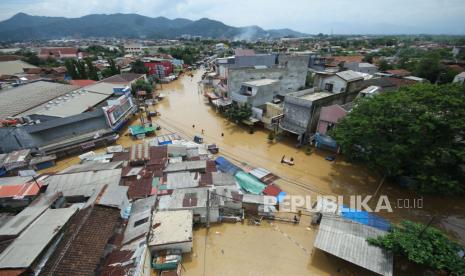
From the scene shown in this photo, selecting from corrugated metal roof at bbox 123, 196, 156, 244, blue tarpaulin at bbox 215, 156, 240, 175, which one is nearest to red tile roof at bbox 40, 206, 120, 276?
corrugated metal roof at bbox 123, 196, 156, 244

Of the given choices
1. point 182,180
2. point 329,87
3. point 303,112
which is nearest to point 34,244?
point 182,180

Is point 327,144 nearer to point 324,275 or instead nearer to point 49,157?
point 324,275

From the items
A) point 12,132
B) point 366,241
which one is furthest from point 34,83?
point 366,241

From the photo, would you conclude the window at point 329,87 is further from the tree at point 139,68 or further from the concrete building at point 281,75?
the tree at point 139,68

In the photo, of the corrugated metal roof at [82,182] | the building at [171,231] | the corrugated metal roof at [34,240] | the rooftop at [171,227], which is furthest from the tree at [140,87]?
the rooftop at [171,227]

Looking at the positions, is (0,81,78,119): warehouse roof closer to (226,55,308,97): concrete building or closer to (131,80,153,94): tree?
(131,80,153,94): tree

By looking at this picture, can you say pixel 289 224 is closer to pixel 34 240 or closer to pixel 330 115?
pixel 330 115
